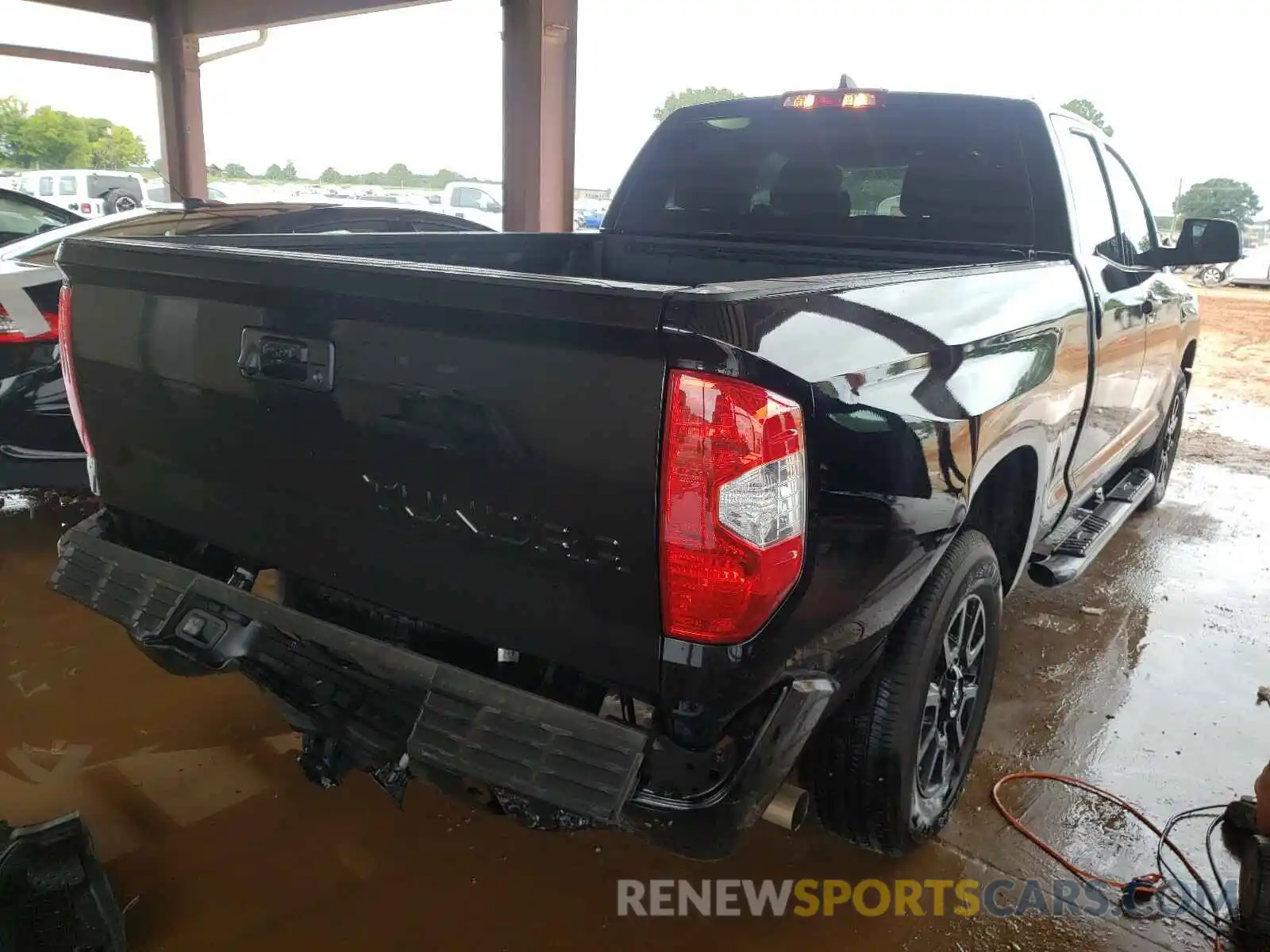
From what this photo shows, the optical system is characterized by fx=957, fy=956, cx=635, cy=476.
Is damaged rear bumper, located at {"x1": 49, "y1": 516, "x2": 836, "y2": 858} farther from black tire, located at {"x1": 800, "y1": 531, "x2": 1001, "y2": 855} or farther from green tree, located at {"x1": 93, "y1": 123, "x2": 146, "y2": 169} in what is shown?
green tree, located at {"x1": 93, "y1": 123, "x2": 146, "y2": 169}

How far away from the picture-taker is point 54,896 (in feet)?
6.35

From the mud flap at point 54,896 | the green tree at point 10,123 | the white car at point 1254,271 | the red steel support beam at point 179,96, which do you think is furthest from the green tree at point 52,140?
the white car at point 1254,271

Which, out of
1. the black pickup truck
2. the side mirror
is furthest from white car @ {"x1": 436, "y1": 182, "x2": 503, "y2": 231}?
the black pickup truck

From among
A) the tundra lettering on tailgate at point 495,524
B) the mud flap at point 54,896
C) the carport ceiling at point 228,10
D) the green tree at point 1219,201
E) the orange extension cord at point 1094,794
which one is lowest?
the orange extension cord at point 1094,794

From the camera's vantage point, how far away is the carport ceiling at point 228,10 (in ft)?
35.2

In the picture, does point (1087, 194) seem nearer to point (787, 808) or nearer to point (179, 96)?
point (787, 808)

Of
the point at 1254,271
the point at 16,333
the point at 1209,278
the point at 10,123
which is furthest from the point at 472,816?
the point at 1254,271

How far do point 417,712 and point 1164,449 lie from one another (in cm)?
483

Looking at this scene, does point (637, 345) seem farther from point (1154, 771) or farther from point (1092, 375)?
point (1154, 771)

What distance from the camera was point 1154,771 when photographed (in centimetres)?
291

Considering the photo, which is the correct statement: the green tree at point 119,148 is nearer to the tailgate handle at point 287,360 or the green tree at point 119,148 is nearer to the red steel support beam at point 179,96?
the red steel support beam at point 179,96

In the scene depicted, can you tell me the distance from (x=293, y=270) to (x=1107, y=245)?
2.89m

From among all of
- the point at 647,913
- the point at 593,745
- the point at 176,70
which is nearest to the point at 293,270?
the point at 593,745

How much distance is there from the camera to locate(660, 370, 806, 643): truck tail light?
145cm
